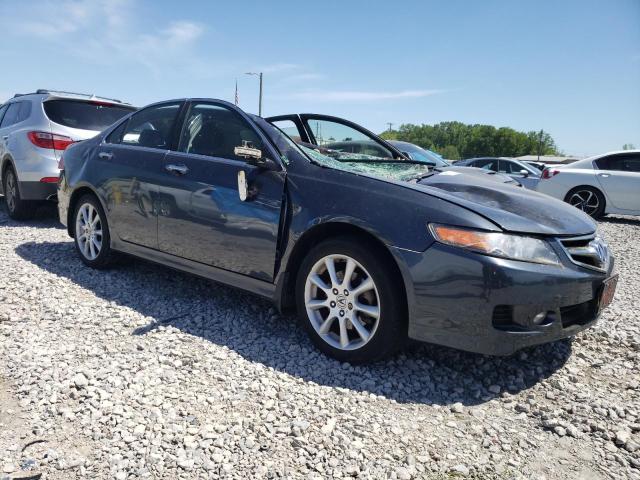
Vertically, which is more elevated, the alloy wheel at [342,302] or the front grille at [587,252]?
the front grille at [587,252]

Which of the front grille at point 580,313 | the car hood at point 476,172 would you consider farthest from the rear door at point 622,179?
the front grille at point 580,313

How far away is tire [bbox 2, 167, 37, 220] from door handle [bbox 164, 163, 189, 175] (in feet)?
12.4

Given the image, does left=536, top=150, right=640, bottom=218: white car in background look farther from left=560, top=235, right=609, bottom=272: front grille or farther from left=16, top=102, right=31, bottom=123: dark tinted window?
left=16, top=102, right=31, bottom=123: dark tinted window

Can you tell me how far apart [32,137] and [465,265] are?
589cm

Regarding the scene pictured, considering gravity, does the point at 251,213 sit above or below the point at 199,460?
above

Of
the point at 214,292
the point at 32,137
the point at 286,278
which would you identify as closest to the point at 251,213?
the point at 286,278

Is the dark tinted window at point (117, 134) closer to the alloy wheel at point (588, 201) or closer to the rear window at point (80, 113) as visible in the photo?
the rear window at point (80, 113)

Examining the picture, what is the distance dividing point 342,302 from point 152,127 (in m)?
2.44

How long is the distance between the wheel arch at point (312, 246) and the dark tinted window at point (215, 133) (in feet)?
2.50

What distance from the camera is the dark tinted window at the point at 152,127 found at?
411cm

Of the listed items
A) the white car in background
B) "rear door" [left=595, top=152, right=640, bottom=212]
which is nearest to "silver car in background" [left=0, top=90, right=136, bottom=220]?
the white car in background

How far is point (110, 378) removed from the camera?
2.72 metres

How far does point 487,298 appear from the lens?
2525 mm

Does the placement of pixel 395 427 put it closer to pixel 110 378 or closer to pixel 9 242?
pixel 110 378
